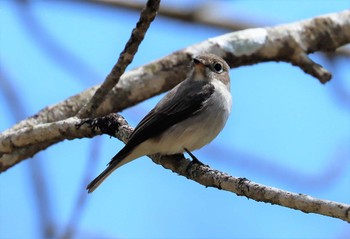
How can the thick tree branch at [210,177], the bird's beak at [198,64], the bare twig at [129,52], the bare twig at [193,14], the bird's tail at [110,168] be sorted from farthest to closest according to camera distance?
the bare twig at [193,14]
the bird's beak at [198,64]
the bird's tail at [110,168]
the bare twig at [129,52]
the thick tree branch at [210,177]

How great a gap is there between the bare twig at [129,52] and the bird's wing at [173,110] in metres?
0.32

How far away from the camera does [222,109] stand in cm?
484

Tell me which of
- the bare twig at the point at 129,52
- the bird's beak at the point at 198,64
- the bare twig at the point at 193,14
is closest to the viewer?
the bare twig at the point at 129,52

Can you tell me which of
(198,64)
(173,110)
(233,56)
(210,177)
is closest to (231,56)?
(233,56)

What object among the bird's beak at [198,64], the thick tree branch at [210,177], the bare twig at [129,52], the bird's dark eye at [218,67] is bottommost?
the thick tree branch at [210,177]

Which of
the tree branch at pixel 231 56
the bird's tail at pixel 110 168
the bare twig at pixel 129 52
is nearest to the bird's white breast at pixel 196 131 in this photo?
the bird's tail at pixel 110 168

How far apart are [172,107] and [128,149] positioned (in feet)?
1.89

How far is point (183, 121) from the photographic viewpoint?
15.5 feet

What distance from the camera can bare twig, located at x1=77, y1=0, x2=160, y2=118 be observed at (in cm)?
381

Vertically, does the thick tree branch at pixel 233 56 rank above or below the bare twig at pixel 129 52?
above

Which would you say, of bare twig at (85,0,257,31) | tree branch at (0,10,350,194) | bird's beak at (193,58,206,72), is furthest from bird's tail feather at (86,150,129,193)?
bare twig at (85,0,257,31)

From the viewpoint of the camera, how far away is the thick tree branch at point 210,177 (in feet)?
9.91

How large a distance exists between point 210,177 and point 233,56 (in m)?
1.95

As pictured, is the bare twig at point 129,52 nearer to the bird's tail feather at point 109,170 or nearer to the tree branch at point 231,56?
the bird's tail feather at point 109,170
